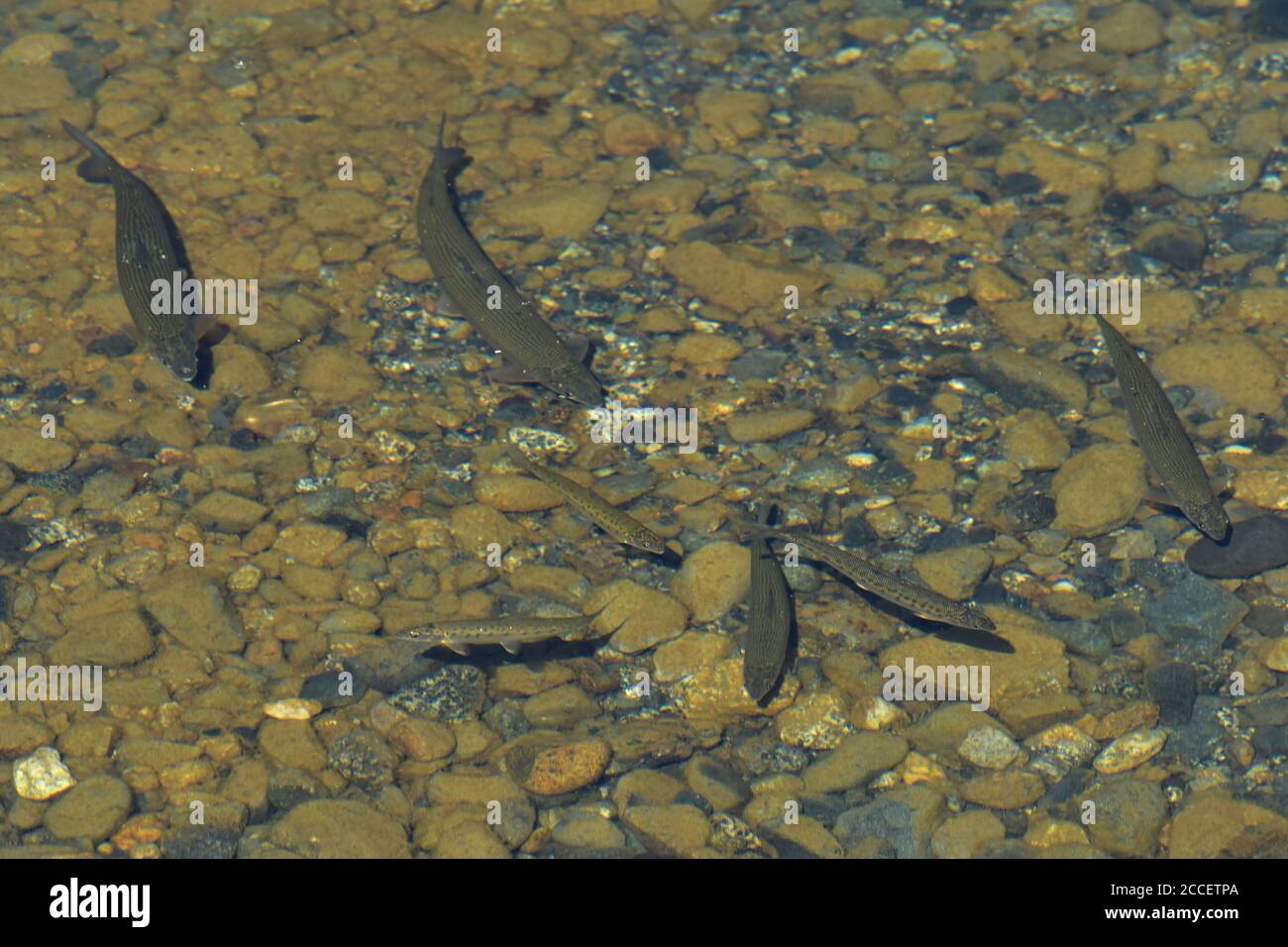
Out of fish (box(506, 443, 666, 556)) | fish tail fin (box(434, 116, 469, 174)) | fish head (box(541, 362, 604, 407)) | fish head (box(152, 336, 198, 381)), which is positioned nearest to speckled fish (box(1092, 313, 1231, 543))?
fish (box(506, 443, 666, 556))

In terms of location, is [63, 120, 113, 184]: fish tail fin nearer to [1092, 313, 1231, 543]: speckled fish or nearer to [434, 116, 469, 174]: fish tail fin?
[434, 116, 469, 174]: fish tail fin

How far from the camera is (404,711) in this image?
635 centimetres

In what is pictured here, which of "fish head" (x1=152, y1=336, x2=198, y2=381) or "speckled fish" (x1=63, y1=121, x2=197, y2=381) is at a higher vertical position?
"speckled fish" (x1=63, y1=121, x2=197, y2=381)

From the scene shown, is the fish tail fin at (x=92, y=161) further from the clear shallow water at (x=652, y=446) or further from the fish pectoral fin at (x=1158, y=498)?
the fish pectoral fin at (x=1158, y=498)

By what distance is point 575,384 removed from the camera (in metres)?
7.98

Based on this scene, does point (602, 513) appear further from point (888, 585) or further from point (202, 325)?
point (202, 325)

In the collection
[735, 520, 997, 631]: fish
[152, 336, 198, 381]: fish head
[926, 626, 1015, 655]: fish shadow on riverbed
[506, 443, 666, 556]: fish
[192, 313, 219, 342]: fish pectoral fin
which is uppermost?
[192, 313, 219, 342]: fish pectoral fin

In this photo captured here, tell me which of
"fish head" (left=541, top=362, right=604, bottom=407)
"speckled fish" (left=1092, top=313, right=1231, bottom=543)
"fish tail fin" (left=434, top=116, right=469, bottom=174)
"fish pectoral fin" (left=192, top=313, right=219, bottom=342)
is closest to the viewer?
"speckled fish" (left=1092, top=313, right=1231, bottom=543)

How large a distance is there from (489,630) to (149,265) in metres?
4.11

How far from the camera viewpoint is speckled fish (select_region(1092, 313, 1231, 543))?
23.0ft

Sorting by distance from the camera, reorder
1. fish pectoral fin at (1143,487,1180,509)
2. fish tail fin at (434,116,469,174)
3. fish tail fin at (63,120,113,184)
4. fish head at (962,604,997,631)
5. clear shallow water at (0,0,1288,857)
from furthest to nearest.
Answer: fish tail fin at (434,116,469,174), fish tail fin at (63,120,113,184), fish pectoral fin at (1143,487,1180,509), fish head at (962,604,997,631), clear shallow water at (0,0,1288,857)

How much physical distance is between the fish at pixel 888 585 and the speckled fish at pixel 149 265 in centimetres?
408

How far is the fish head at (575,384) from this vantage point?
7.97 meters

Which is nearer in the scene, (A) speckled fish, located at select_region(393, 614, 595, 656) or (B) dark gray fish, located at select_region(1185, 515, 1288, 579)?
(A) speckled fish, located at select_region(393, 614, 595, 656)
